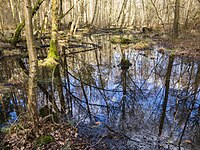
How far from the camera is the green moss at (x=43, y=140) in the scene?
364 cm

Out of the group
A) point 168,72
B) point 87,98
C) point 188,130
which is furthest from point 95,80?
point 188,130

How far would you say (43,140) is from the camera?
3.69 metres

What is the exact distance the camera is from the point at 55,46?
32.3ft

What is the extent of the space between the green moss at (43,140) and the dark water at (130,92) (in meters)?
1.64

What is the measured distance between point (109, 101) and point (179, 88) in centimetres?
302

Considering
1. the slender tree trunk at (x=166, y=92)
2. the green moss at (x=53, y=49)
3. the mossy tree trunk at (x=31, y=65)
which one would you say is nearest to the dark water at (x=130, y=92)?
the slender tree trunk at (x=166, y=92)

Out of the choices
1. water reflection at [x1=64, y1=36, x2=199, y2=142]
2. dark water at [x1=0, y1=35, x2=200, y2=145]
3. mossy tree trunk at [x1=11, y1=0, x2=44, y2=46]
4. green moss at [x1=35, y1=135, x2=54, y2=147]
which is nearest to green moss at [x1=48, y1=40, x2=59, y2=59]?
dark water at [x1=0, y1=35, x2=200, y2=145]

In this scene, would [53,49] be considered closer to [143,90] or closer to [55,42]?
[55,42]

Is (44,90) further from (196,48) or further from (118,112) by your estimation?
(196,48)

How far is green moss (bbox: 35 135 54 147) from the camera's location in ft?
12.0

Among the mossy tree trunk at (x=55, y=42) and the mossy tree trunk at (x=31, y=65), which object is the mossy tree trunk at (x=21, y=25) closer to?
the mossy tree trunk at (x=55, y=42)

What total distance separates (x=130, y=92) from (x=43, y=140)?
4.27 meters

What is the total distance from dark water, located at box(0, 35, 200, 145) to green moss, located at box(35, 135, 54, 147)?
5.39 feet

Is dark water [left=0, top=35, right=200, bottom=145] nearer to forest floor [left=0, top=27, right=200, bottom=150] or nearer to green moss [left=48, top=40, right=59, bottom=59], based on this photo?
forest floor [left=0, top=27, right=200, bottom=150]
